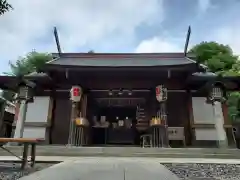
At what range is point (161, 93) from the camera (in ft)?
32.4

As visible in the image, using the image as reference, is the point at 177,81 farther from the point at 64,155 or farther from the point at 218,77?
the point at 64,155

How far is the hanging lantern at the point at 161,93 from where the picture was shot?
9859mm

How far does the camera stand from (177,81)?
10789mm

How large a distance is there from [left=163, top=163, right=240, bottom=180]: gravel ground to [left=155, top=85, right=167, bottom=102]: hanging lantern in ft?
15.4

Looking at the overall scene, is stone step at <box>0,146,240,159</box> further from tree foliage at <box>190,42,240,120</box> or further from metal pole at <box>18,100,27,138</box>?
tree foliage at <box>190,42,240,120</box>

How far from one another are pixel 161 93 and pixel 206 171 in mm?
5406

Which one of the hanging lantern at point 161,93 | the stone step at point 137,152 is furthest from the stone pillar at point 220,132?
the hanging lantern at point 161,93

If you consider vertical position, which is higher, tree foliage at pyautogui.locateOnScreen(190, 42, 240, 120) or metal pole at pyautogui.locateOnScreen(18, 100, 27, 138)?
tree foliage at pyautogui.locateOnScreen(190, 42, 240, 120)

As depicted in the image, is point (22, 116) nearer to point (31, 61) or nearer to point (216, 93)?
point (216, 93)

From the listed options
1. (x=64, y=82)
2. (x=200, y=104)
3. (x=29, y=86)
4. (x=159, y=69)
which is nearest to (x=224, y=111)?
(x=200, y=104)

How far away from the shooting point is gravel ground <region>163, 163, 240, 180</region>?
13.4 ft

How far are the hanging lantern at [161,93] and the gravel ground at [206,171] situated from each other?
4.70 m

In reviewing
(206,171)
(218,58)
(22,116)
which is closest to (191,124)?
(206,171)

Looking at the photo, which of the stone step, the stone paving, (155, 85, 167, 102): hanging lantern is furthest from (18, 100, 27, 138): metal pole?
(155, 85, 167, 102): hanging lantern
